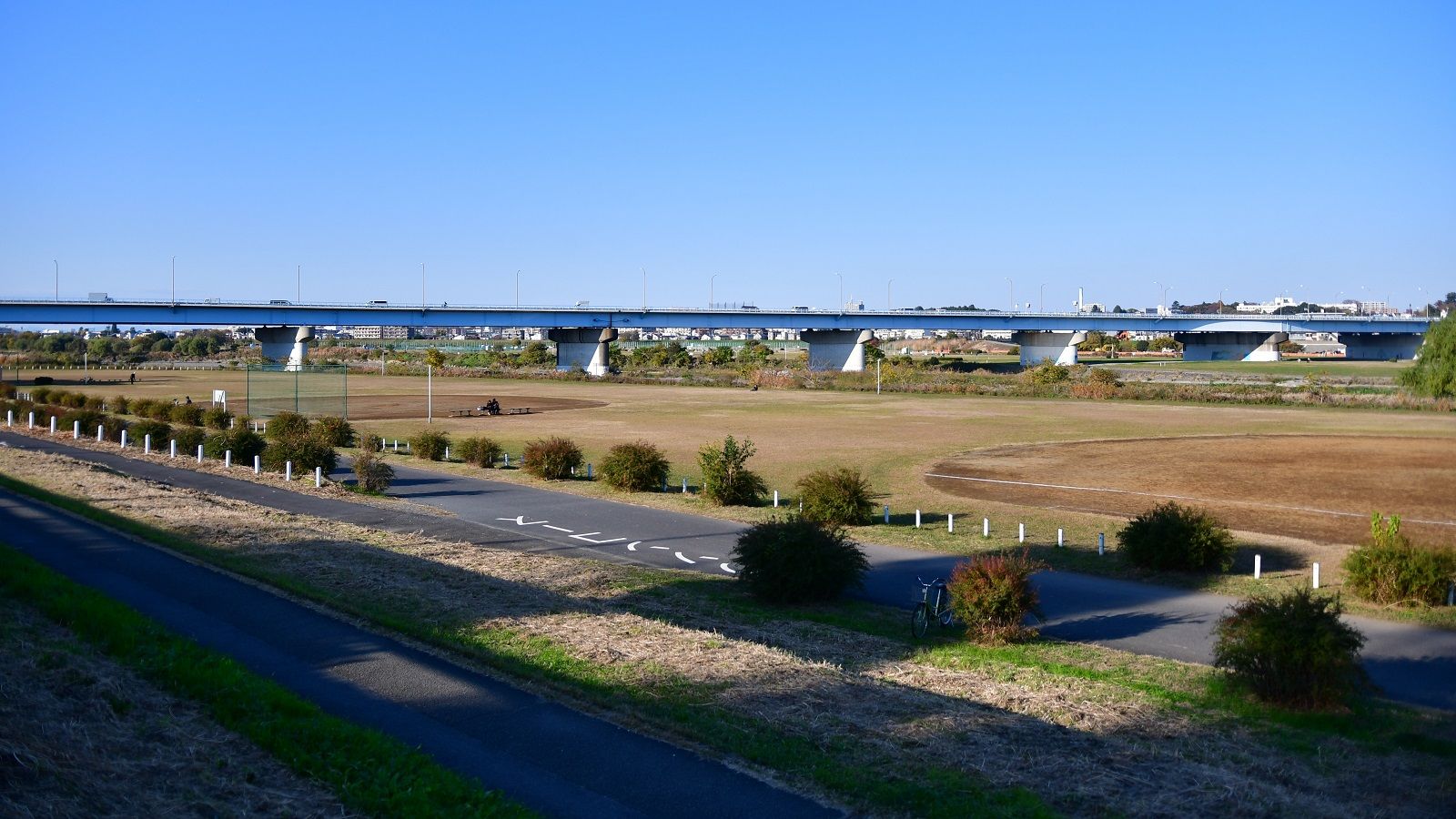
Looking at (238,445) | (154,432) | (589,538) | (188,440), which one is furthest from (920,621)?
(154,432)

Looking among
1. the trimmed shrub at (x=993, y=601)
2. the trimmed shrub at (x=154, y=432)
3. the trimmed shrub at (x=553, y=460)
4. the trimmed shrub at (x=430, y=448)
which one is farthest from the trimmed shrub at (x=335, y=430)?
the trimmed shrub at (x=993, y=601)

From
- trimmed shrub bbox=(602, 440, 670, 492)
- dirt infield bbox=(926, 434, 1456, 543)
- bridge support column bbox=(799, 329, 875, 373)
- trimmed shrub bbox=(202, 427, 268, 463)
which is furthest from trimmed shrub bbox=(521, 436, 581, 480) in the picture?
bridge support column bbox=(799, 329, 875, 373)

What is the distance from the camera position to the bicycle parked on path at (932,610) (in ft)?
50.2

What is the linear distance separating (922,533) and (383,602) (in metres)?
14.1

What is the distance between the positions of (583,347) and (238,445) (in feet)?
303

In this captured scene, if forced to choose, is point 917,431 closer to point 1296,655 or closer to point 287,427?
point 287,427

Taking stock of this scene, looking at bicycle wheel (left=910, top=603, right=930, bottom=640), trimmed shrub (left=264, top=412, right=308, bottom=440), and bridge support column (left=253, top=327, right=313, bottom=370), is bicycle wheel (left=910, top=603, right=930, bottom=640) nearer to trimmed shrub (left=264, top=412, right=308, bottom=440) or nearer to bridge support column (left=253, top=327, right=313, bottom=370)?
trimmed shrub (left=264, top=412, right=308, bottom=440)

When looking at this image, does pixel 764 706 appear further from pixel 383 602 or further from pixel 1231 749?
pixel 383 602

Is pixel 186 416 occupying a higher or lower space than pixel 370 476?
higher

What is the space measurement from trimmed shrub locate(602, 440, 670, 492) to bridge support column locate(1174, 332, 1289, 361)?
132 metres

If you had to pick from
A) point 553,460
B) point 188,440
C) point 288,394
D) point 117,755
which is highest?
point 288,394

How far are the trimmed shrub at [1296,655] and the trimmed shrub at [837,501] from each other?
14044 mm

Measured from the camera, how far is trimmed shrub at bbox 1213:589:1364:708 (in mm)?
11664

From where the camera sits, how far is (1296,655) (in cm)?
1162
